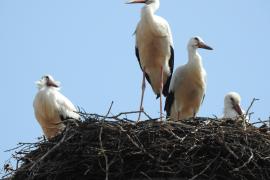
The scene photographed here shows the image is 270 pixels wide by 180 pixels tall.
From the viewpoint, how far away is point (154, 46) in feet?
36.0

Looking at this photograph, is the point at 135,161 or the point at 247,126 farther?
the point at 247,126

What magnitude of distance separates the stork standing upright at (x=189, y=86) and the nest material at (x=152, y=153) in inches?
106

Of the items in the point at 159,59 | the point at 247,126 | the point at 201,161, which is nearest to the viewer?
the point at 201,161

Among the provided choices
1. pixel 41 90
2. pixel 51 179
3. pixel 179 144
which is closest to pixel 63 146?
pixel 51 179

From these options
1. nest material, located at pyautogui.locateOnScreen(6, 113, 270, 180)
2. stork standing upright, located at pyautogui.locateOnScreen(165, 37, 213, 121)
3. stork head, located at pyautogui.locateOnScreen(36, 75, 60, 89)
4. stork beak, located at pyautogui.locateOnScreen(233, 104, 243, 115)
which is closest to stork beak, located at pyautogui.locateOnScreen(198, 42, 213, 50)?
stork standing upright, located at pyautogui.locateOnScreen(165, 37, 213, 121)

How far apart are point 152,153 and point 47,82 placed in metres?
3.79

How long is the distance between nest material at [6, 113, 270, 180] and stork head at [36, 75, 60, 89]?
9.80 ft

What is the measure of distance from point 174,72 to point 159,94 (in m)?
0.39

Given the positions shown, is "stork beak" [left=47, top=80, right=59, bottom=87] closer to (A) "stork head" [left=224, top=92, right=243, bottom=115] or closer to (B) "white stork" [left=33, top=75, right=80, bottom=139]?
(B) "white stork" [left=33, top=75, right=80, bottom=139]

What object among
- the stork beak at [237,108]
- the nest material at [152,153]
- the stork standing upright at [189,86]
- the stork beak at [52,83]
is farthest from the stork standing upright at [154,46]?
the nest material at [152,153]

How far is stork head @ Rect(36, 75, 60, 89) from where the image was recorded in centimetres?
1139

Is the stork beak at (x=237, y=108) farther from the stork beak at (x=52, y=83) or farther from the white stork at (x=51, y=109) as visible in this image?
the stork beak at (x=52, y=83)

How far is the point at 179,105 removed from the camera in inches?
449

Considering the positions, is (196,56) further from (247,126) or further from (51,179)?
(51,179)
